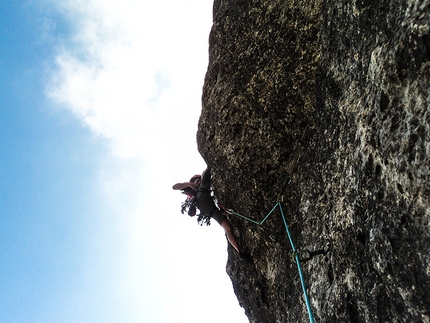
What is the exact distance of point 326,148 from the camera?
4961 mm

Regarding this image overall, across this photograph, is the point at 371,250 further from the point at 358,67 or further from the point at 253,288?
the point at 253,288

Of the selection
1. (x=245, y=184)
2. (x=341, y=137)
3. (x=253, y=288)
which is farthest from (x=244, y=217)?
(x=341, y=137)

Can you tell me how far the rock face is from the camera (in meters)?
→ 3.20

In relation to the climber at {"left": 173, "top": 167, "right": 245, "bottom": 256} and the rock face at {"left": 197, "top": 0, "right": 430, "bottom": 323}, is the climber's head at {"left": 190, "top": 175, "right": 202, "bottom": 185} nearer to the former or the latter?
the climber at {"left": 173, "top": 167, "right": 245, "bottom": 256}

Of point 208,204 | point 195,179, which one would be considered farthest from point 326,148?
point 195,179

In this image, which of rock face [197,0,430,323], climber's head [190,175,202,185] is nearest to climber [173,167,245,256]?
rock face [197,0,430,323]

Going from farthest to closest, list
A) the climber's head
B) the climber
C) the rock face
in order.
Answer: the climber's head < the climber < the rock face

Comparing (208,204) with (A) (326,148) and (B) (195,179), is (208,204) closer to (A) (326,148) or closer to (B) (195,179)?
(B) (195,179)

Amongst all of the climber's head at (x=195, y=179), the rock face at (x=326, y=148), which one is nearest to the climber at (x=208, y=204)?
the rock face at (x=326, y=148)

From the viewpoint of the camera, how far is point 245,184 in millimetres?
6758

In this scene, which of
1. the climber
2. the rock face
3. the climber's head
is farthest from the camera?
the climber's head

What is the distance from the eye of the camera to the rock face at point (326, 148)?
320cm

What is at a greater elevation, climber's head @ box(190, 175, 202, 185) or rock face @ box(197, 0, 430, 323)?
climber's head @ box(190, 175, 202, 185)

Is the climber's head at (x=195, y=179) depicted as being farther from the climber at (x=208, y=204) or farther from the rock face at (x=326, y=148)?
the rock face at (x=326, y=148)
